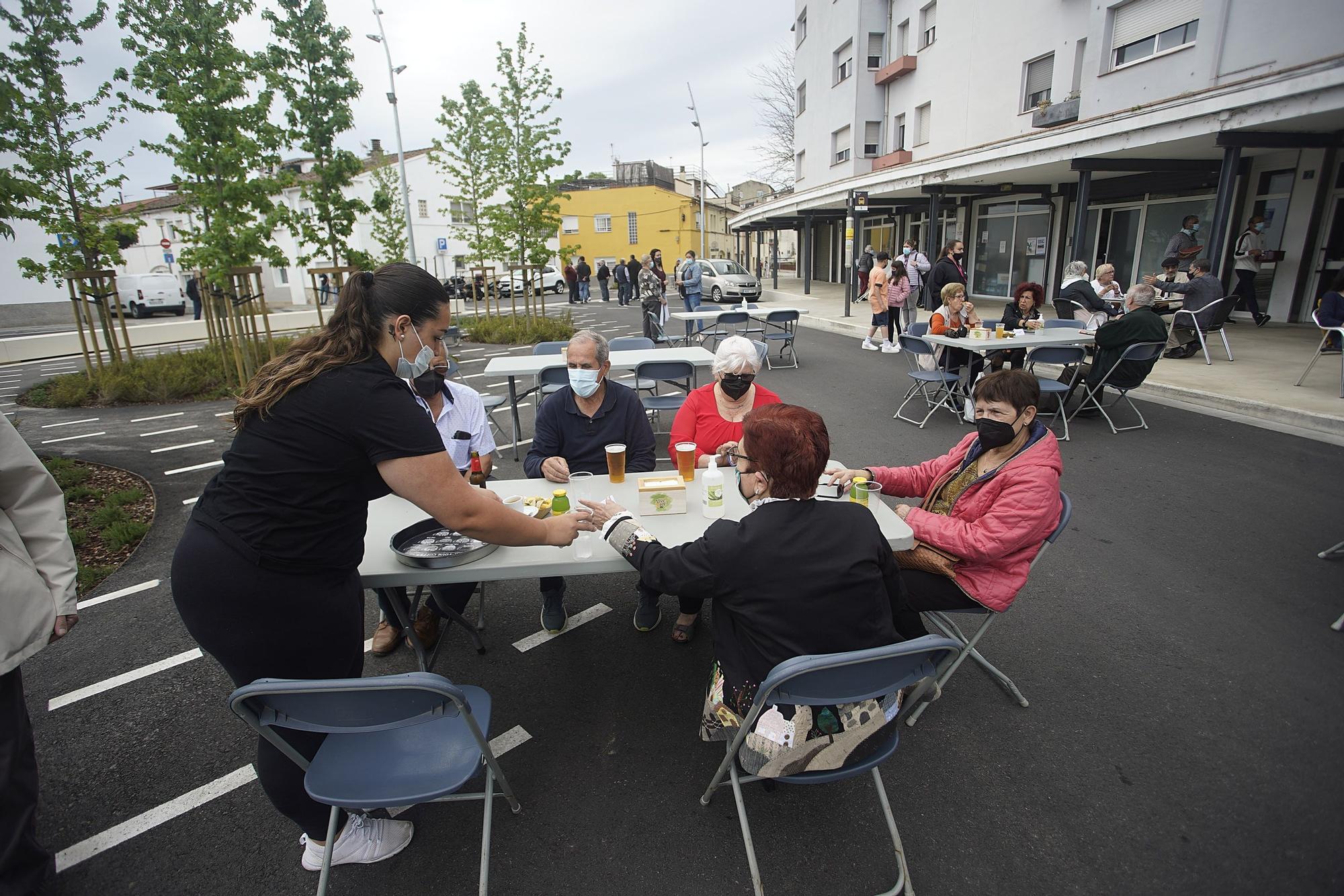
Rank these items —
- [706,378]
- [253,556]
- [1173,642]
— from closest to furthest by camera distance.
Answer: [253,556], [1173,642], [706,378]

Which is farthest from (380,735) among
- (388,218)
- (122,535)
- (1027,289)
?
(388,218)

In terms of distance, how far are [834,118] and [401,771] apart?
2731 centimetres

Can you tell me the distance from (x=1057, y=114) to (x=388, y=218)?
666 inches

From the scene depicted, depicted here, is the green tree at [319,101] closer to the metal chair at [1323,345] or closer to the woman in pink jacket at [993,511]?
the woman in pink jacket at [993,511]

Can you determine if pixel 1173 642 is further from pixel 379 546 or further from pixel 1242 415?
pixel 1242 415

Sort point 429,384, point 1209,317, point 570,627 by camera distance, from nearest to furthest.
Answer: point 429,384 → point 570,627 → point 1209,317

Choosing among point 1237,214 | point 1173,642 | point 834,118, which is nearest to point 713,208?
point 834,118

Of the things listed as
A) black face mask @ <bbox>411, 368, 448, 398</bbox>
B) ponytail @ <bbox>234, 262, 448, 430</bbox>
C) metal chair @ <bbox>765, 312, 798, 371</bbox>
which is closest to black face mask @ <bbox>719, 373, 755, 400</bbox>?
black face mask @ <bbox>411, 368, 448, 398</bbox>

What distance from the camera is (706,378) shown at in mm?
9977

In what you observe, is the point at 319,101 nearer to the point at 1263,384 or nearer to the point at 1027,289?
the point at 1027,289

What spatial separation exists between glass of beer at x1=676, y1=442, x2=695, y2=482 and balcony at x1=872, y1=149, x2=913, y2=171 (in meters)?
20.2

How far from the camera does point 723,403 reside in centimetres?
354

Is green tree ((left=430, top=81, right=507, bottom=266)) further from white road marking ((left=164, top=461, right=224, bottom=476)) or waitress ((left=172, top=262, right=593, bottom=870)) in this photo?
waitress ((left=172, top=262, right=593, bottom=870))

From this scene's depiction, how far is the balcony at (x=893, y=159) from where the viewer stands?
20672mm
